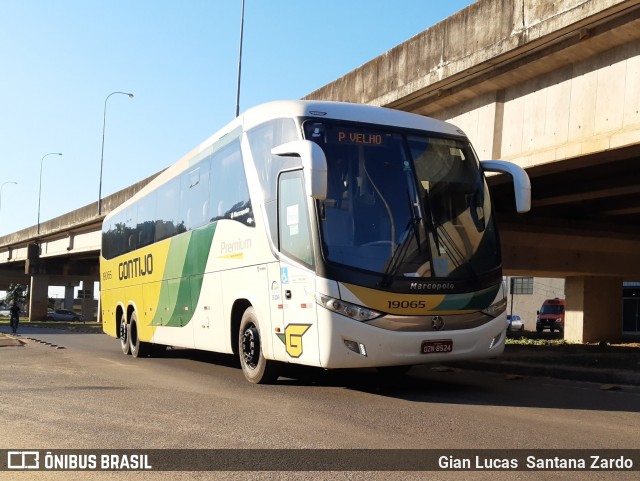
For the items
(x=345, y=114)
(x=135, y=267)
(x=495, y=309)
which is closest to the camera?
(x=495, y=309)

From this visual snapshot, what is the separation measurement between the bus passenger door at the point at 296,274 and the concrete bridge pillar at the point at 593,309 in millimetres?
22564

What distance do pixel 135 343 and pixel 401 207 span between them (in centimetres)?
1064

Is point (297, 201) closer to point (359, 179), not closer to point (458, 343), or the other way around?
point (359, 179)

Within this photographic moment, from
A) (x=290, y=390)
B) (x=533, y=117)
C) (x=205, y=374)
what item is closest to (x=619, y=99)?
(x=533, y=117)

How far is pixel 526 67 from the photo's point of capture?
45.2 ft

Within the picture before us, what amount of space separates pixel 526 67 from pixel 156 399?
8.58 meters

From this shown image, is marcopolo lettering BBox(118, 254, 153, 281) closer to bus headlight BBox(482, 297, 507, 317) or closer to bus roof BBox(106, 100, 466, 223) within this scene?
bus roof BBox(106, 100, 466, 223)

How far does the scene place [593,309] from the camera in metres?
30.5

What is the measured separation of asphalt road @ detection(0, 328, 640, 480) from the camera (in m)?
6.30

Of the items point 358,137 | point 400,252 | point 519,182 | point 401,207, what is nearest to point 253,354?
point 400,252

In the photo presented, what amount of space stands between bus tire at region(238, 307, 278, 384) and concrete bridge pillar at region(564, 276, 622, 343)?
70.7 feet

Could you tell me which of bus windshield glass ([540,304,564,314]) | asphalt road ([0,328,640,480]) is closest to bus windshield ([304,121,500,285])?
asphalt road ([0,328,640,480])

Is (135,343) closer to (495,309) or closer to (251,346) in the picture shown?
(251,346)

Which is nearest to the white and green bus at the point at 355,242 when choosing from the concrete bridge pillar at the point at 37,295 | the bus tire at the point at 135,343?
the bus tire at the point at 135,343
